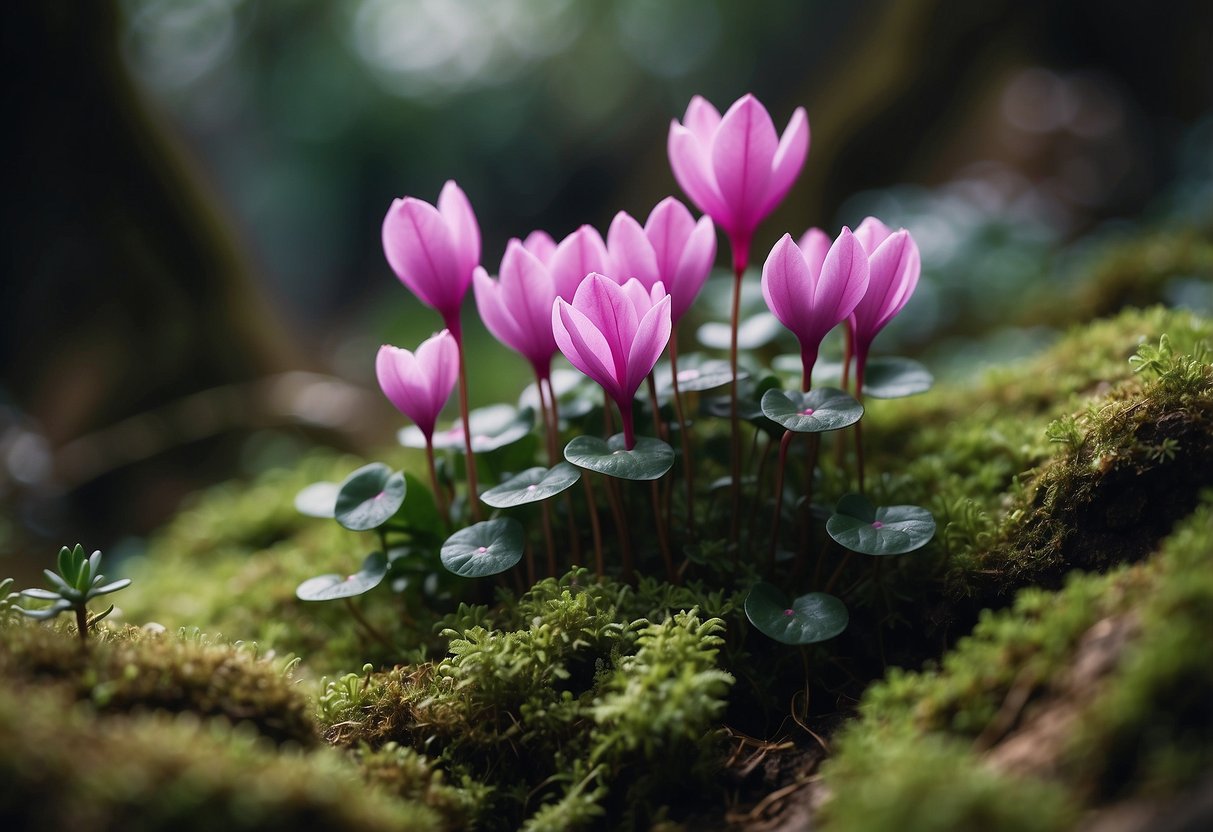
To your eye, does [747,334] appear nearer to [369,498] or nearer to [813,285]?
[813,285]

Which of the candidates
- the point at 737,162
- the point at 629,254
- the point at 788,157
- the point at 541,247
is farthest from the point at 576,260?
the point at 788,157

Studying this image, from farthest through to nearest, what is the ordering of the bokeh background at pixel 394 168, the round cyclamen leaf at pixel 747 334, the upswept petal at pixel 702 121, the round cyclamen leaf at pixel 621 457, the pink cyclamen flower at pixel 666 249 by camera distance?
the bokeh background at pixel 394 168 < the round cyclamen leaf at pixel 747 334 < the upswept petal at pixel 702 121 < the pink cyclamen flower at pixel 666 249 < the round cyclamen leaf at pixel 621 457

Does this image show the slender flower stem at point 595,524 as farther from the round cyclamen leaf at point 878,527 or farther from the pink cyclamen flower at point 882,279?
the pink cyclamen flower at point 882,279

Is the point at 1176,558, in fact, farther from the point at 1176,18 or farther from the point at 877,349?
the point at 1176,18

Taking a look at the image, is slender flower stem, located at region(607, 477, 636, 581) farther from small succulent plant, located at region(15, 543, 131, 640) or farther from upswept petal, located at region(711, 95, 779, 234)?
small succulent plant, located at region(15, 543, 131, 640)

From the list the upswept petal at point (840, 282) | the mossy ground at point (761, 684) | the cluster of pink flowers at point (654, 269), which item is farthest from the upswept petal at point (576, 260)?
the mossy ground at point (761, 684)
